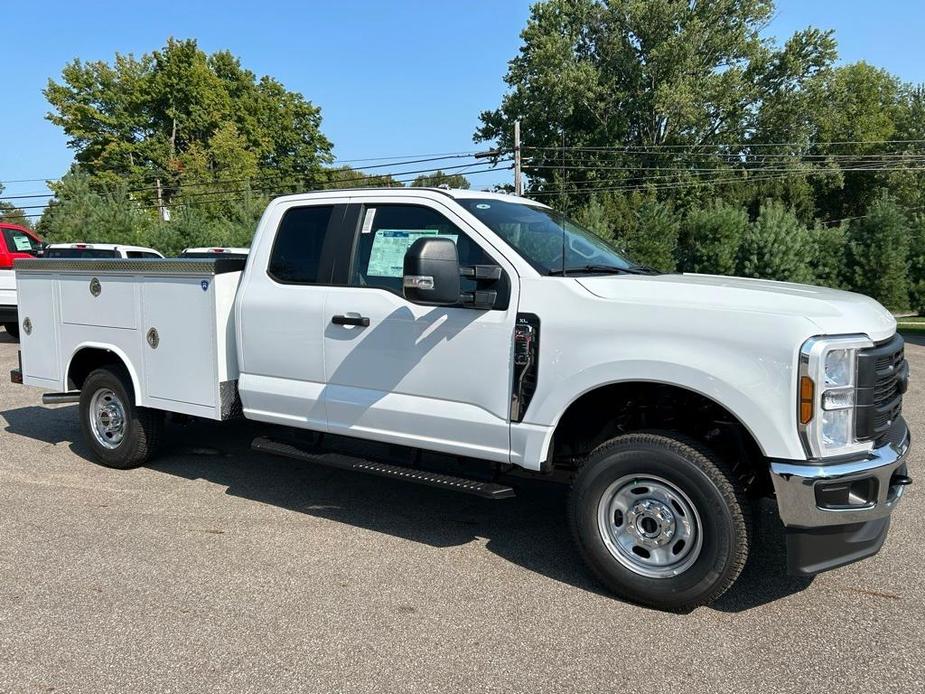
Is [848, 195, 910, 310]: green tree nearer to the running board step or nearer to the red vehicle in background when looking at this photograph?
the red vehicle in background

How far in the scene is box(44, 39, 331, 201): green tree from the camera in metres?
52.8

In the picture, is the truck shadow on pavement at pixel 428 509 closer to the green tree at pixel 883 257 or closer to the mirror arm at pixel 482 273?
the mirror arm at pixel 482 273

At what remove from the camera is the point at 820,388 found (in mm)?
3379

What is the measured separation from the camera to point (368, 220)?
16.1ft

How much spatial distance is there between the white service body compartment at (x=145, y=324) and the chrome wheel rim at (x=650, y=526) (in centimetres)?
293

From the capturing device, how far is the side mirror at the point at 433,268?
401cm

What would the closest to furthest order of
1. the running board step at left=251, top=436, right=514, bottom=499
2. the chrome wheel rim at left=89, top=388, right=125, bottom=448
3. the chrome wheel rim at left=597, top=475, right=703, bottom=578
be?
1. the chrome wheel rim at left=597, top=475, right=703, bottom=578
2. the running board step at left=251, top=436, right=514, bottom=499
3. the chrome wheel rim at left=89, top=388, right=125, bottom=448

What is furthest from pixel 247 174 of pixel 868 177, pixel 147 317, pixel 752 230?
pixel 147 317

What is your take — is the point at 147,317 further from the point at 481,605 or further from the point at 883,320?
the point at 883,320

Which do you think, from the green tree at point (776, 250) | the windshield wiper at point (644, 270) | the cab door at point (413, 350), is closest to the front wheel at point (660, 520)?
the cab door at point (413, 350)

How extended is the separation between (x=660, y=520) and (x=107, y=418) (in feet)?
15.6

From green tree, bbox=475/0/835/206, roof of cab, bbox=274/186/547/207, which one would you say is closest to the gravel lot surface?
roof of cab, bbox=274/186/547/207

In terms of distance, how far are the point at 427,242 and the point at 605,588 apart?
2.08 meters

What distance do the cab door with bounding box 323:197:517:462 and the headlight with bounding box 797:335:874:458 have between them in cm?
149
